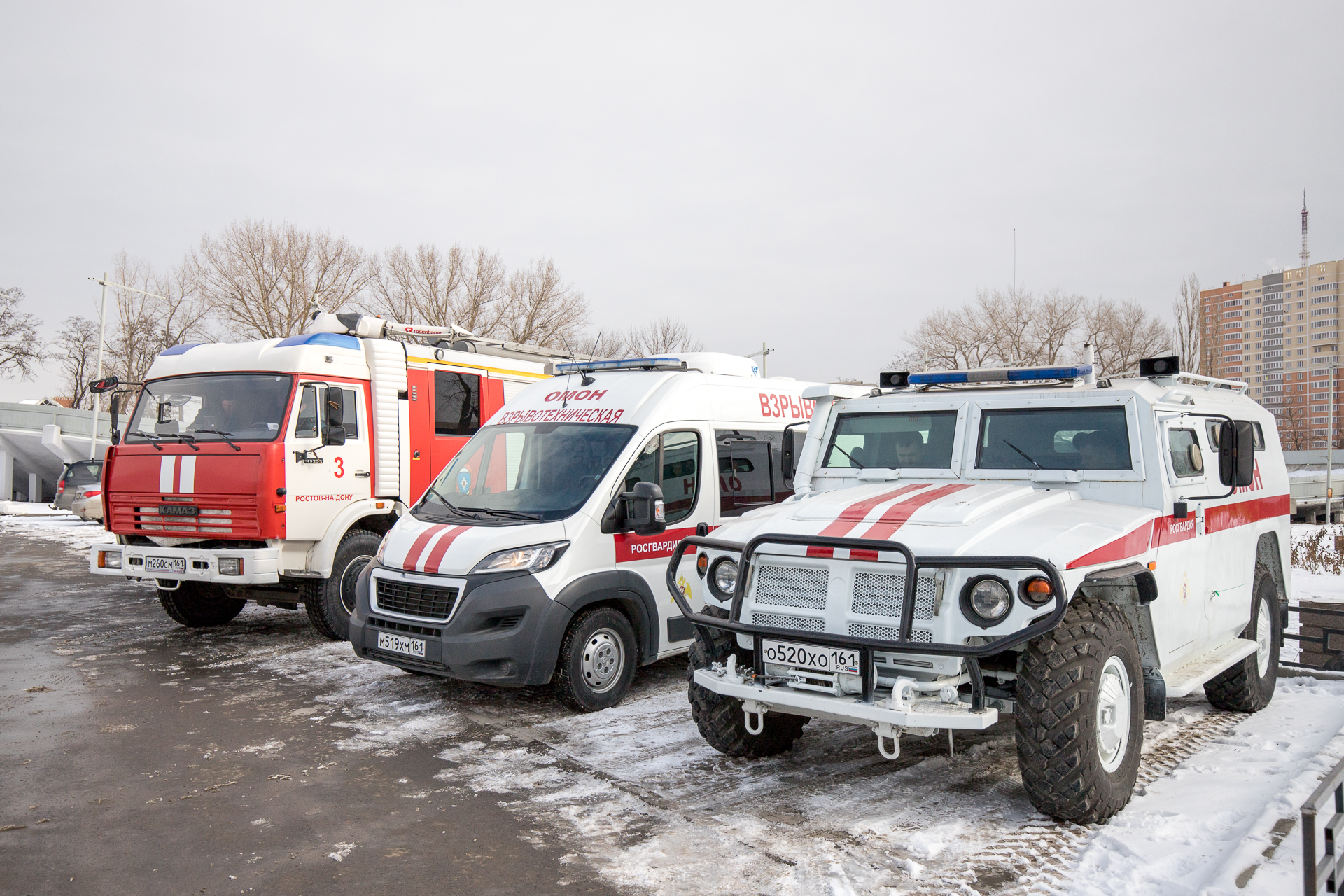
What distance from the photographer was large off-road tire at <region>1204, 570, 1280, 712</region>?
6215mm

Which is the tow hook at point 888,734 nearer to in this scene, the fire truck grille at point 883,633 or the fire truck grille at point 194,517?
the fire truck grille at point 883,633

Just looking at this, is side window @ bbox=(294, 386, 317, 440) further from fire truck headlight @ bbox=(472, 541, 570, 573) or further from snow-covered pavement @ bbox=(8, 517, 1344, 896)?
fire truck headlight @ bbox=(472, 541, 570, 573)

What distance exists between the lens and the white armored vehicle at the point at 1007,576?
4.23 meters

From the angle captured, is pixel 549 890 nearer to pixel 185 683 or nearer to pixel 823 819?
pixel 823 819

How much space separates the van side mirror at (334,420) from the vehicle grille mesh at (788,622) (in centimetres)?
576

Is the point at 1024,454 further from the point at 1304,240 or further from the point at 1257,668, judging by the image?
the point at 1304,240

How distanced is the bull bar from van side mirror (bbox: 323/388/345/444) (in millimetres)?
5537

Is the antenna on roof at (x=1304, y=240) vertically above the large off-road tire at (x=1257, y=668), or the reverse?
the antenna on roof at (x=1304, y=240)

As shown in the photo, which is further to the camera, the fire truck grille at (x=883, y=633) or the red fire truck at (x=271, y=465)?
the red fire truck at (x=271, y=465)

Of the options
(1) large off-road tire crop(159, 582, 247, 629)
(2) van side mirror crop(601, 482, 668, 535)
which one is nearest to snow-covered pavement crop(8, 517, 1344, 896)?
(2) van side mirror crop(601, 482, 668, 535)

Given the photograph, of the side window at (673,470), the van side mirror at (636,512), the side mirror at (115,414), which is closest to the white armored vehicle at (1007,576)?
the van side mirror at (636,512)

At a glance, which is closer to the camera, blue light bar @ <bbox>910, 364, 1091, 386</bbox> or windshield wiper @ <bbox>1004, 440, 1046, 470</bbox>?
windshield wiper @ <bbox>1004, 440, 1046, 470</bbox>

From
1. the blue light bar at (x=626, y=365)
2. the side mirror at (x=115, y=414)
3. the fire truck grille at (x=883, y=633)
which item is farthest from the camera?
the side mirror at (x=115, y=414)

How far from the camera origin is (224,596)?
10.2 m
